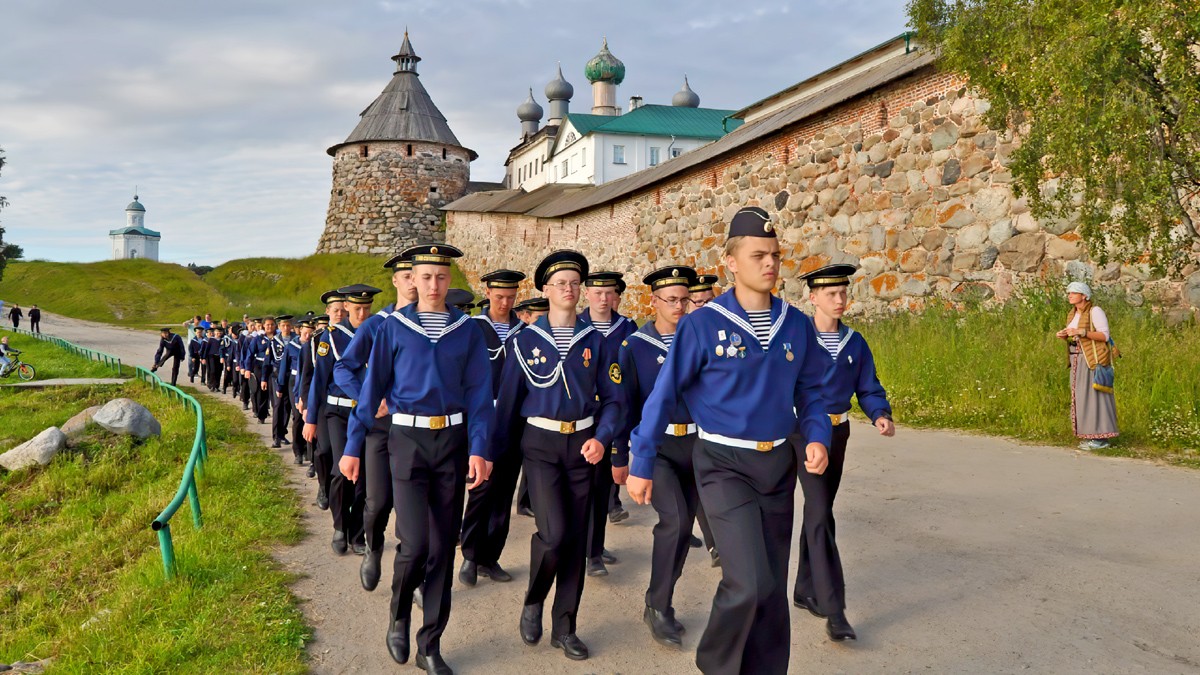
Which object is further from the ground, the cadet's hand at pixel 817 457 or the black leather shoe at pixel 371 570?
the cadet's hand at pixel 817 457

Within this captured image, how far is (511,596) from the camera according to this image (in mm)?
5320

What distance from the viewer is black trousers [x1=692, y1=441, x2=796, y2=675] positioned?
3324 millimetres

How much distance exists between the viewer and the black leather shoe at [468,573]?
5578mm

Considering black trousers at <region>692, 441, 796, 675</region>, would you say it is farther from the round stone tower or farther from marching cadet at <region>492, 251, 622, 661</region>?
the round stone tower

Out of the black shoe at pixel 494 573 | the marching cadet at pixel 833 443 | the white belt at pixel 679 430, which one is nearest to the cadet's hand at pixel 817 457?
the marching cadet at pixel 833 443

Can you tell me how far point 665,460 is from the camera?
491cm

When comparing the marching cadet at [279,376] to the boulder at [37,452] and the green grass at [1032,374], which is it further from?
the green grass at [1032,374]

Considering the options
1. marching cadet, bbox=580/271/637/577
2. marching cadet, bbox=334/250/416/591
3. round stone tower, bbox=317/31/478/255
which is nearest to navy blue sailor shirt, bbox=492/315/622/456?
marching cadet, bbox=580/271/637/577

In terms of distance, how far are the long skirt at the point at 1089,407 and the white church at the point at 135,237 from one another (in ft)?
487

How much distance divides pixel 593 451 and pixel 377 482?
1705 mm

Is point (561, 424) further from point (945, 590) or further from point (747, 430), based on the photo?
point (945, 590)

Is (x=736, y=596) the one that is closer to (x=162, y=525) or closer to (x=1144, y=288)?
(x=162, y=525)

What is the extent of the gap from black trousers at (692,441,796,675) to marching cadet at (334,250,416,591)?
2.46 meters

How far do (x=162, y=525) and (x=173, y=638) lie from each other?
3.12 feet
